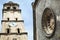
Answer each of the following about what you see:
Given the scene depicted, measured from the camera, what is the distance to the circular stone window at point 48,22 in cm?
1499

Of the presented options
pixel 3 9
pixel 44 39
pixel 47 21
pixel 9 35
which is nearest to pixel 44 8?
pixel 47 21

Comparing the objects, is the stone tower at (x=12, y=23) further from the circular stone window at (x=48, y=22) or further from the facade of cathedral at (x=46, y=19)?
the circular stone window at (x=48, y=22)

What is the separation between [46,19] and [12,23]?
19159 mm

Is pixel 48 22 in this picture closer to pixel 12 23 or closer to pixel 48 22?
pixel 48 22

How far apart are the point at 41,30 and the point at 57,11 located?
2585 millimetres

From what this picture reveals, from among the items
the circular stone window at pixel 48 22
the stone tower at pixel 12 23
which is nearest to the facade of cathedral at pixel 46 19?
the circular stone window at pixel 48 22

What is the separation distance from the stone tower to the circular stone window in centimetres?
1743

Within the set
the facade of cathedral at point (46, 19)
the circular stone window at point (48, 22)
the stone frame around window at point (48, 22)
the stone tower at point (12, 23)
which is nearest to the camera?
the facade of cathedral at point (46, 19)

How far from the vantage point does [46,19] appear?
16.2 metres

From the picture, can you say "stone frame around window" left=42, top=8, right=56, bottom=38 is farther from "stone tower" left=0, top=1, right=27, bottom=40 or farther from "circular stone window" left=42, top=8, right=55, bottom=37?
"stone tower" left=0, top=1, right=27, bottom=40

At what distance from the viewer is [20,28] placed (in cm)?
3541

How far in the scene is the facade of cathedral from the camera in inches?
564

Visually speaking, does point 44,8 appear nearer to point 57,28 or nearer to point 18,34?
point 57,28

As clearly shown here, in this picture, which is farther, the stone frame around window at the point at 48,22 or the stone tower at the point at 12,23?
the stone tower at the point at 12,23
